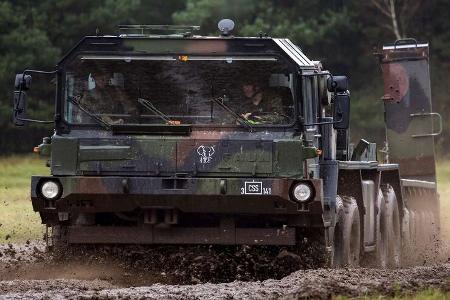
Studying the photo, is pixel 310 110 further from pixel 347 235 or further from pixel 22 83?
pixel 22 83

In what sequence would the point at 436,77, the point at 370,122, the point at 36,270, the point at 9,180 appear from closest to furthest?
1. the point at 36,270
2. the point at 9,180
3. the point at 370,122
4. the point at 436,77

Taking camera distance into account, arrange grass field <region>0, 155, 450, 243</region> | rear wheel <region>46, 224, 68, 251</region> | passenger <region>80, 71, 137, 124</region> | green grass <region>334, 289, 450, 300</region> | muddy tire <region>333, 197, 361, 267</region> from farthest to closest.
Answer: grass field <region>0, 155, 450, 243</region>, muddy tire <region>333, 197, 361, 267</region>, rear wheel <region>46, 224, 68, 251</region>, passenger <region>80, 71, 137, 124</region>, green grass <region>334, 289, 450, 300</region>

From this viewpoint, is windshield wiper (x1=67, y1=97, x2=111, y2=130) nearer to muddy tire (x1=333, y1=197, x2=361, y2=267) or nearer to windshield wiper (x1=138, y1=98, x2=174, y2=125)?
windshield wiper (x1=138, y1=98, x2=174, y2=125)

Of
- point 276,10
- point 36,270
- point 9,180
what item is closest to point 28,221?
point 36,270

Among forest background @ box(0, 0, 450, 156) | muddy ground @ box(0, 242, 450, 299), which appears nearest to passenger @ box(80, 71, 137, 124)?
muddy ground @ box(0, 242, 450, 299)

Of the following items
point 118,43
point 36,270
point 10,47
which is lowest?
point 36,270

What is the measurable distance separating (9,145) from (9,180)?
10.8 meters

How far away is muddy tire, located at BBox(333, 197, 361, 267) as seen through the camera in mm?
14648

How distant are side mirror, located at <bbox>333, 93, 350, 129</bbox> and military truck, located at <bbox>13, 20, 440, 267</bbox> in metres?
0.01

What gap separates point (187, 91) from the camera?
13367mm

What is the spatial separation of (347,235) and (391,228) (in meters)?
2.84

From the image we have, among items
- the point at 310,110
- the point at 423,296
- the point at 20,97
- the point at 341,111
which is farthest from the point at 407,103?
the point at 423,296

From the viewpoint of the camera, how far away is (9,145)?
1983 inches

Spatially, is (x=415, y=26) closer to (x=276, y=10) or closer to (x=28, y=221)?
(x=276, y=10)
